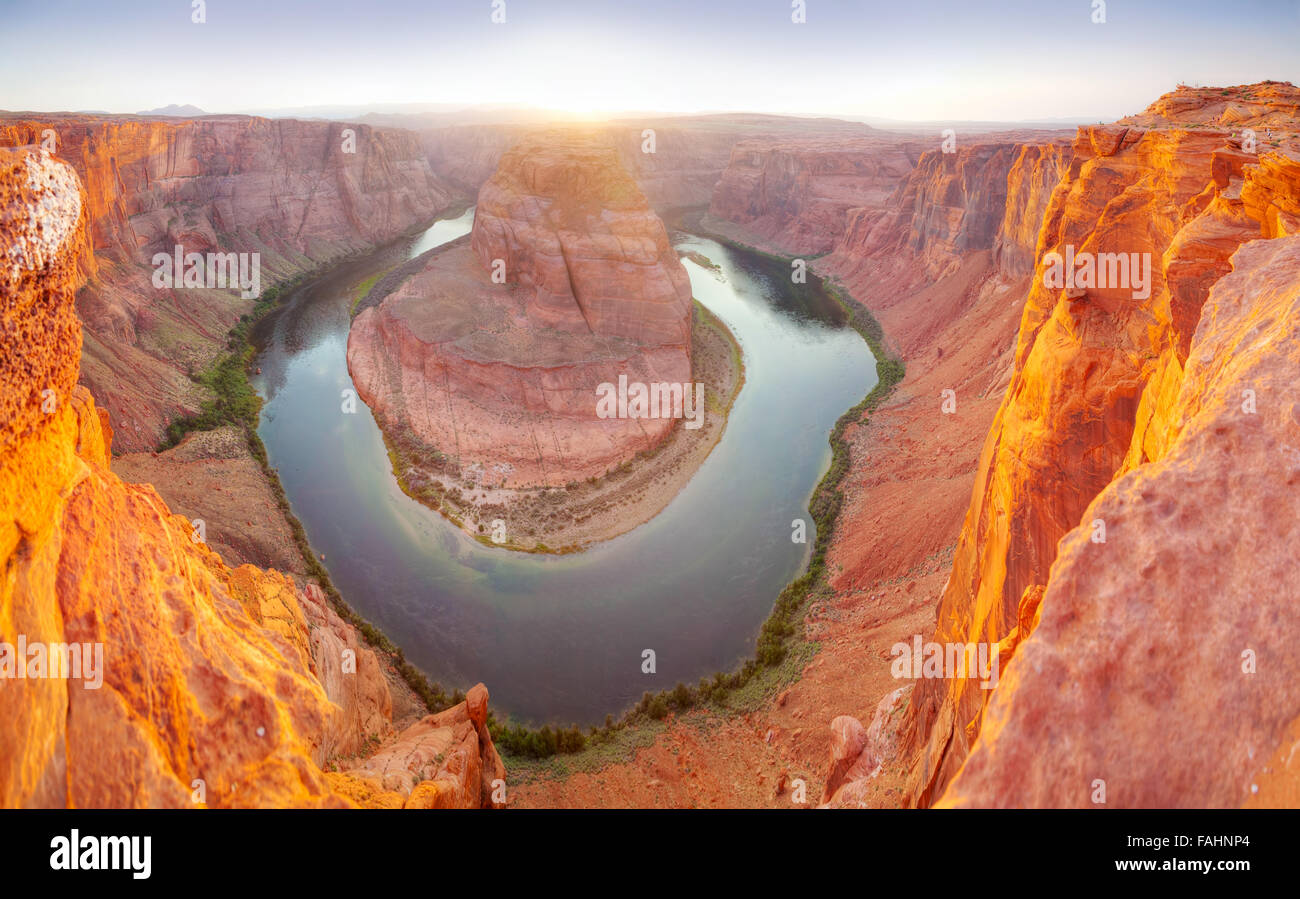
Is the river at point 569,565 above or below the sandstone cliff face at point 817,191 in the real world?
below

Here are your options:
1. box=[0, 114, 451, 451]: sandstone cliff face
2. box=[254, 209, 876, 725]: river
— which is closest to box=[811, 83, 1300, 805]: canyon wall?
box=[254, 209, 876, 725]: river

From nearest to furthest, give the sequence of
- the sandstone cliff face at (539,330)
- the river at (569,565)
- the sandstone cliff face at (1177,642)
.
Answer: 1. the sandstone cliff face at (1177,642)
2. the river at (569,565)
3. the sandstone cliff face at (539,330)

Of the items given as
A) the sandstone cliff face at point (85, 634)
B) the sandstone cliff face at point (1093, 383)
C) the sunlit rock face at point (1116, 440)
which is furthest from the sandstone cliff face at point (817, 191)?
the sandstone cliff face at point (85, 634)

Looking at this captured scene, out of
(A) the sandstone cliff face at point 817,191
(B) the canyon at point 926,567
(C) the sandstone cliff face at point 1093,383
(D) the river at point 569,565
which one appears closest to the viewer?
(B) the canyon at point 926,567

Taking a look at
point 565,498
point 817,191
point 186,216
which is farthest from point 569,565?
point 817,191

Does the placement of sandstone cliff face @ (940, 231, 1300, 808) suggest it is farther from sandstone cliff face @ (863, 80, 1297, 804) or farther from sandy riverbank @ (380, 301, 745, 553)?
sandy riverbank @ (380, 301, 745, 553)

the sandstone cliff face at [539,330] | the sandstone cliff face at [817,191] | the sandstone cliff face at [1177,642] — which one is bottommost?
the sandstone cliff face at [1177,642]

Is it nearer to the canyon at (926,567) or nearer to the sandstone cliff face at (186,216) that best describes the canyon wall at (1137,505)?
the canyon at (926,567)

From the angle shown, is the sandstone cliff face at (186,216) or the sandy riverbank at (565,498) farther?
the sandstone cliff face at (186,216)
